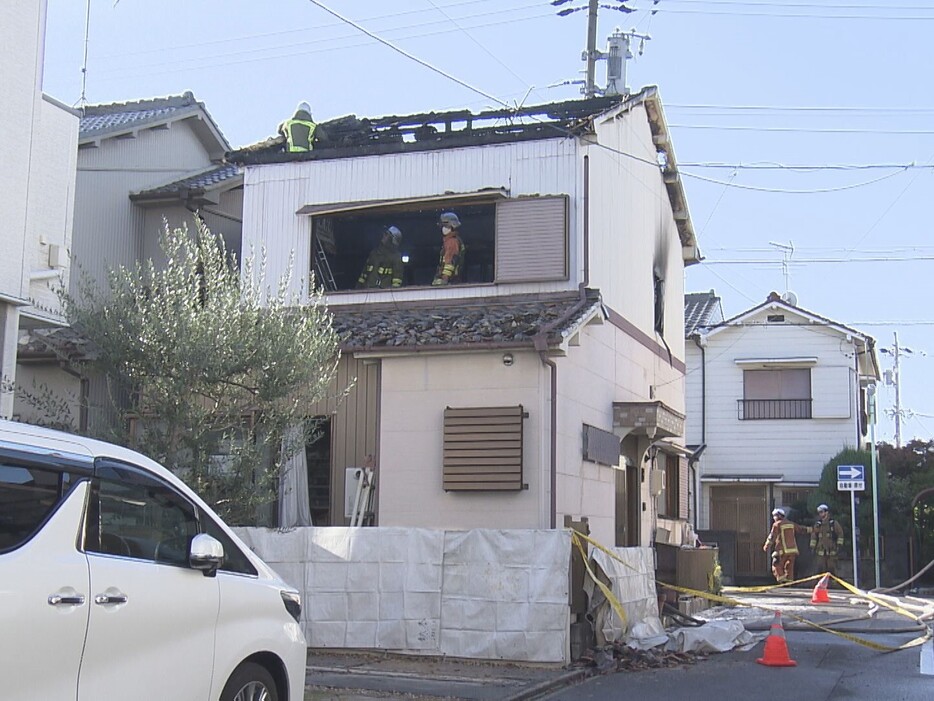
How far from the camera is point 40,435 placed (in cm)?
578

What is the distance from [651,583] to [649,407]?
3.75 m

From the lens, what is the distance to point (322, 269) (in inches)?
743

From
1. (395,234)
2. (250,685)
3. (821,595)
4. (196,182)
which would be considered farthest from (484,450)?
(821,595)

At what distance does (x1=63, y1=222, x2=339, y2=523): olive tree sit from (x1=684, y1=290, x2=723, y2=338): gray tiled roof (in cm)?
2523

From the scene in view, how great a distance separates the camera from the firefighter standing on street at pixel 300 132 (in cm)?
1959

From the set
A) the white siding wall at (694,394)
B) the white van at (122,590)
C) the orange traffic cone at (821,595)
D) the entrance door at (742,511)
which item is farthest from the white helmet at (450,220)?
the white siding wall at (694,394)

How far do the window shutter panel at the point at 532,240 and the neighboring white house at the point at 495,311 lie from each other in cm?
3

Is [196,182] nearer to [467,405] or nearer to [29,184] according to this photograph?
[467,405]

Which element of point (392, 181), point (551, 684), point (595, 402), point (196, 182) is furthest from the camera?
point (196, 182)

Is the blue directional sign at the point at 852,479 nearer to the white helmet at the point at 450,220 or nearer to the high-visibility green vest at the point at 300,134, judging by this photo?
the white helmet at the point at 450,220

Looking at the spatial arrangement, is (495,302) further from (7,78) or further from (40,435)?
(40,435)

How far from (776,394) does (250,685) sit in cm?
2919

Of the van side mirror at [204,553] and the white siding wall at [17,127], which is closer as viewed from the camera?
the van side mirror at [204,553]

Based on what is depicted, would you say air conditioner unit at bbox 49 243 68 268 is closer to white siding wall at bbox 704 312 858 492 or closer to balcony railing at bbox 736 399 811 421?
white siding wall at bbox 704 312 858 492
